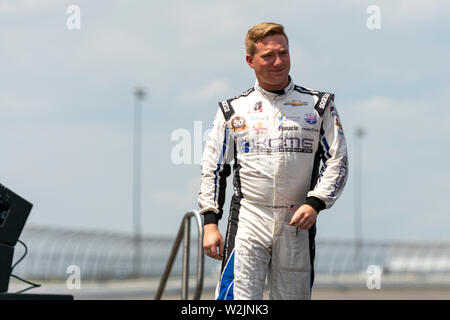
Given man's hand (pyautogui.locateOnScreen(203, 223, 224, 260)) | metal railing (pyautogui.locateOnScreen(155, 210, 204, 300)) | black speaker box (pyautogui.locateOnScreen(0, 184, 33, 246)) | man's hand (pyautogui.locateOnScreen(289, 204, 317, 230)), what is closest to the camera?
man's hand (pyautogui.locateOnScreen(289, 204, 317, 230))

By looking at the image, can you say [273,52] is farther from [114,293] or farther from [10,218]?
[114,293]

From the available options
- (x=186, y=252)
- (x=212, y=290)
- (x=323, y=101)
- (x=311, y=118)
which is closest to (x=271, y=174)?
(x=311, y=118)

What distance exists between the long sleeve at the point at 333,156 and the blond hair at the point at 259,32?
481mm

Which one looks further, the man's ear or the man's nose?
the man's ear

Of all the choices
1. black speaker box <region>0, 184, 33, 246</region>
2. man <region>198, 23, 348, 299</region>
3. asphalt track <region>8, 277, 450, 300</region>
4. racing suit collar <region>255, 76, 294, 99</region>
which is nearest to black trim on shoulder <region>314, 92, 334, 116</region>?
man <region>198, 23, 348, 299</region>

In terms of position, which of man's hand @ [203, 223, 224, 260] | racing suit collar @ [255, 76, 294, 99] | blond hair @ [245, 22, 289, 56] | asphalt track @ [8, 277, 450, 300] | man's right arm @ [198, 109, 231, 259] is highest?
blond hair @ [245, 22, 289, 56]

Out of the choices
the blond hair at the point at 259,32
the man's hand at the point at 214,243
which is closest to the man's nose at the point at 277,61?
the blond hair at the point at 259,32

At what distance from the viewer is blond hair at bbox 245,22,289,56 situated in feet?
14.1

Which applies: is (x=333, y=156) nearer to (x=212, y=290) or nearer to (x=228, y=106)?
(x=228, y=106)

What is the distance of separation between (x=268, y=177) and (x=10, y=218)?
78.4 inches

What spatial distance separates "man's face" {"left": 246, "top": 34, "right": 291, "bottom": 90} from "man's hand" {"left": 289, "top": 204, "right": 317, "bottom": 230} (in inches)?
26.5

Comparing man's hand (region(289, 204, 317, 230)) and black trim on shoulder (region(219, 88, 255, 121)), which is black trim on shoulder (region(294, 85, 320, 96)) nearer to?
black trim on shoulder (region(219, 88, 255, 121))
